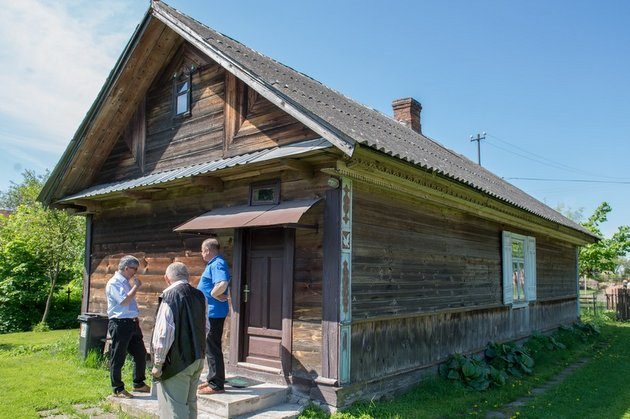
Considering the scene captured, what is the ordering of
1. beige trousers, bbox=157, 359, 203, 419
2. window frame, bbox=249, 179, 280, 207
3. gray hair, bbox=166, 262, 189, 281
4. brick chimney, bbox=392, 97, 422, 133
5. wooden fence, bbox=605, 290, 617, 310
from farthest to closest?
wooden fence, bbox=605, 290, 617, 310 → brick chimney, bbox=392, 97, 422, 133 → window frame, bbox=249, 179, 280, 207 → gray hair, bbox=166, 262, 189, 281 → beige trousers, bbox=157, 359, 203, 419

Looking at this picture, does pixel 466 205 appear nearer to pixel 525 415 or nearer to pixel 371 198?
pixel 371 198

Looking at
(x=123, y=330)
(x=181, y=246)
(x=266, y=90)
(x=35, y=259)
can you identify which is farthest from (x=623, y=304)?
(x=35, y=259)

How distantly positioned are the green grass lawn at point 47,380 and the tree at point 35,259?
6490 millimetres

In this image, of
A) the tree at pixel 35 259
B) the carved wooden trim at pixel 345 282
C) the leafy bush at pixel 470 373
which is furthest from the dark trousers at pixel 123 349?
the tree at pixel 35 259

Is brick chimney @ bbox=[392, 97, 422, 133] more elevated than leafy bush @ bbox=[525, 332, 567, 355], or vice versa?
brick chimney @ bbox=[392, 97, 422, 133]

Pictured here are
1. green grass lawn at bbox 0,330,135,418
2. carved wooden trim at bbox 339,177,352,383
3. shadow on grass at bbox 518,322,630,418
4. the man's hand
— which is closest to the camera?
the man's hand

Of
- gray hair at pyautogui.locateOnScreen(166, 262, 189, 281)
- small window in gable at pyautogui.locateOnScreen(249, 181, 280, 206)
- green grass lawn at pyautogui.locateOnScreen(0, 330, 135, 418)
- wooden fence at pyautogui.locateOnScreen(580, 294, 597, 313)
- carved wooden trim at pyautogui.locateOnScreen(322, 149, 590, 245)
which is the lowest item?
wooden fence at pyautogui.locateOnScreen(580, 294, 597, 313)

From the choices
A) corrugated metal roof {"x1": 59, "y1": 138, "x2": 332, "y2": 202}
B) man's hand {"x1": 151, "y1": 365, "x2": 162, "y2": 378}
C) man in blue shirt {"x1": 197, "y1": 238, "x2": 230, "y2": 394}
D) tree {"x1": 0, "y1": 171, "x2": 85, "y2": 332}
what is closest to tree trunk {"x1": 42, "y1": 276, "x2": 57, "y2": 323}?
tree {"x1": 0, "y1": 171, "x2": 85, "y2": 332}

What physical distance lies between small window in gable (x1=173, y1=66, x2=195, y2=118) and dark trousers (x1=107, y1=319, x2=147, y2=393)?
12.4 ft

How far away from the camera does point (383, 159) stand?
641 centimetres

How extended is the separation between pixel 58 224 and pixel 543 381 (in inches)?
611

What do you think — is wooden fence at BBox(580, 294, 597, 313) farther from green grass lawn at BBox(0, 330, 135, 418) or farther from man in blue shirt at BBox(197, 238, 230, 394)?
green grass lawn at BBox(0, 330, 135, 418)

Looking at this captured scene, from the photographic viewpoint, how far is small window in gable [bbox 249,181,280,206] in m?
6.92

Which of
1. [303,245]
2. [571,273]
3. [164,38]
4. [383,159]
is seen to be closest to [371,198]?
[383,159]
